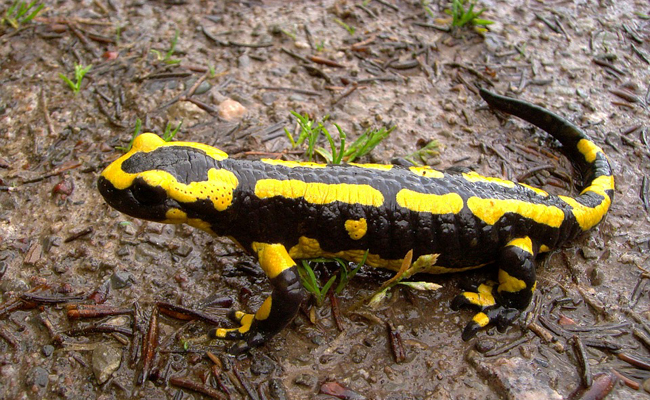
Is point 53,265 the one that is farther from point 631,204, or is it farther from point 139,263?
point 631,204

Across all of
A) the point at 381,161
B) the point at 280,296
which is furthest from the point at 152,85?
the point at 280,296

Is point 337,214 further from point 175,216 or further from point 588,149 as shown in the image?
point 588,149

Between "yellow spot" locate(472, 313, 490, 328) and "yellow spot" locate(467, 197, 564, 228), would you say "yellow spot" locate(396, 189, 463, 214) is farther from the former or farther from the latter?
"yellow spot" locate(472, 313, 490, 328)

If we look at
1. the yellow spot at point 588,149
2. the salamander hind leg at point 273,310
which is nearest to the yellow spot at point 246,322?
the salamander hind leg at point 273,310

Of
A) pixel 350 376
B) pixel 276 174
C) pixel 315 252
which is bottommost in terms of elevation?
pixel 350 376

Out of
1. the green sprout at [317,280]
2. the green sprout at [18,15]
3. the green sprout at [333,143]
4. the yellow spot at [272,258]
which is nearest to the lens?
the yellow spot at [272,258]

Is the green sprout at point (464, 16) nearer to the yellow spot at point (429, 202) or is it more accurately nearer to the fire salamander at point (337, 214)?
the fire salamander at point (337, 214)

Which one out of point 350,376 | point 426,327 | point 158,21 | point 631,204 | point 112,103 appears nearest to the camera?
point 350,376
